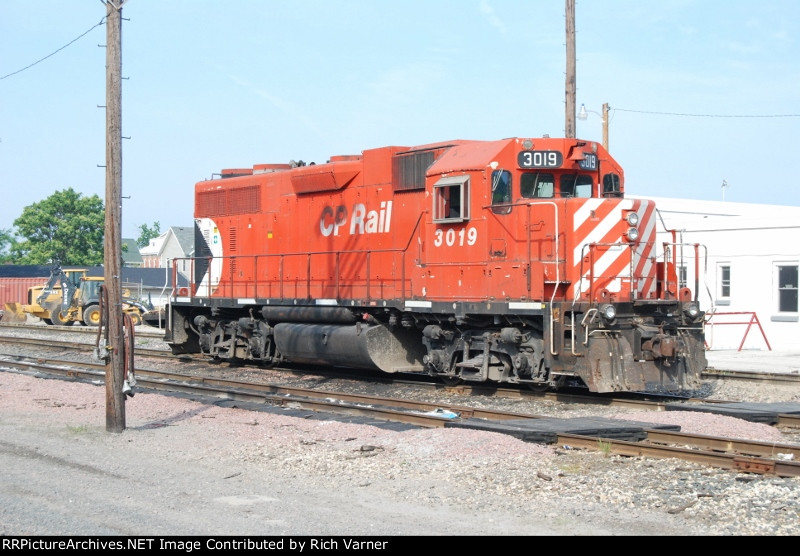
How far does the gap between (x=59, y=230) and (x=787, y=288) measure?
79.2 meters

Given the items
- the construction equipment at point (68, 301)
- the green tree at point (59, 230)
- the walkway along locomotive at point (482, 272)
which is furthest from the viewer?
the green tree at point (59, 230)

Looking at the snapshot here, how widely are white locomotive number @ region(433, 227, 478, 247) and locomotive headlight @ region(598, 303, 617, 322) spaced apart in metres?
2.31

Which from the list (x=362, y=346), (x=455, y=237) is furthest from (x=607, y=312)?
(x=362, y=346)

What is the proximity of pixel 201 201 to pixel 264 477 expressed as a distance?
510 inches

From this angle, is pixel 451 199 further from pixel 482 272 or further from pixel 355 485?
pixel 355 485

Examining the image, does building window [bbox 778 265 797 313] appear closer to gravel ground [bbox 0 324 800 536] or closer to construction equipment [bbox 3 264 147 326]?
gravel ground [bbox 0 324 800 536]

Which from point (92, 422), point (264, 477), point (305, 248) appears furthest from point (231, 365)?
point (264, 477)

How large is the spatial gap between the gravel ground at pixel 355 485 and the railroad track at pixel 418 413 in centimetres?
19

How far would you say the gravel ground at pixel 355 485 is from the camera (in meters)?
6.23

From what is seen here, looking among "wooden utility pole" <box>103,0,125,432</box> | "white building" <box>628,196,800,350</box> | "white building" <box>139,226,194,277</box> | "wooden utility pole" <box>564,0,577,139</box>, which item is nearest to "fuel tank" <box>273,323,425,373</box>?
"wooden utility pole" <box>103,0,125,432</box>

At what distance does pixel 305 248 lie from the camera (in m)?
17.3

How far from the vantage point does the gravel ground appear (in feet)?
20.4

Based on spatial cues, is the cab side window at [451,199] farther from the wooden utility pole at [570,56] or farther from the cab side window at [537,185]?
the wooden utility pole at [570,56]

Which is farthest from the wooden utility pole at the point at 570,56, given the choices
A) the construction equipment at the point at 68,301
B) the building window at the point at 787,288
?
the construction equipment at the point at 68,301
